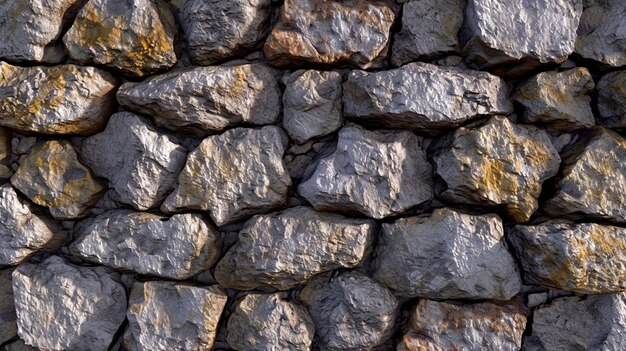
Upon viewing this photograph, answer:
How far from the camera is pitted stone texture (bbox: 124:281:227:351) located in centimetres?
161

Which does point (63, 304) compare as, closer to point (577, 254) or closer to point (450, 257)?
point (450, 257)

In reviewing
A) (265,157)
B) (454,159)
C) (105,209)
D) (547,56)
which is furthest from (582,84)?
(105,209)

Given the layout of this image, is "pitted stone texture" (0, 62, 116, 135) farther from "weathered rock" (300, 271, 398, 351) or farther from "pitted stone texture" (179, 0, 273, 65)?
"weathered rock" (300, 271, 398, 351)

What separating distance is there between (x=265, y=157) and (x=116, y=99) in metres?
0.52

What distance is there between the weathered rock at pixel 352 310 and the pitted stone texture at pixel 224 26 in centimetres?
78

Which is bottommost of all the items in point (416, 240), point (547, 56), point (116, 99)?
point (416, 240)

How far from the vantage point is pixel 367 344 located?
1607 mm

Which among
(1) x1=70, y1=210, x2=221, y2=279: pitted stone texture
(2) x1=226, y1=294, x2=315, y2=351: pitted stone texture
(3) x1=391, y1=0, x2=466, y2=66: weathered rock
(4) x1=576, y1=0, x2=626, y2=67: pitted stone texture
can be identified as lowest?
(2) x1=226, y1=294, x2=315, y2=351: pitted stone texture

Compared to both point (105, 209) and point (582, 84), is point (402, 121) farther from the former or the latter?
point (105, 209)

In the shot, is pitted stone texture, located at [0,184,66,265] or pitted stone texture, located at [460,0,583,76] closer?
pitted stone texture, located at [460,0,583,76]

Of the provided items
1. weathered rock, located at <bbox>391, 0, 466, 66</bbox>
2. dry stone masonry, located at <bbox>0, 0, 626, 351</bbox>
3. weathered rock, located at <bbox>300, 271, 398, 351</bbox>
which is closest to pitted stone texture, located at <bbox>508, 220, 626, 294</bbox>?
dry stone masonry, located at <bbox>0, 0, 626, 351</bbox>

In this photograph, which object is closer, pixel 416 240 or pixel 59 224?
pixel 416 240

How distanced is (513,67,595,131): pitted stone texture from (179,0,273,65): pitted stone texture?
0.83m

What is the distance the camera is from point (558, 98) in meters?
1.52
